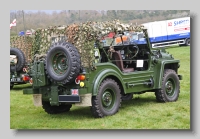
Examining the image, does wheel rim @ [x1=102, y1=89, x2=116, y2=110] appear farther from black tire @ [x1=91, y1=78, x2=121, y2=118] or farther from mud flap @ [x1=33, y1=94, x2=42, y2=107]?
mud flap @ [x1=33, y1=94, x2=42, y2=107]

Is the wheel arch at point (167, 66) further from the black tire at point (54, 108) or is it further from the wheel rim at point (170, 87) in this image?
the black tire at point (54, 108)

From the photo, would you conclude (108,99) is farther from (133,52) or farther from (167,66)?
(167,66)

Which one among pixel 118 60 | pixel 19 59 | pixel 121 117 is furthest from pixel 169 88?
pixel 19 59

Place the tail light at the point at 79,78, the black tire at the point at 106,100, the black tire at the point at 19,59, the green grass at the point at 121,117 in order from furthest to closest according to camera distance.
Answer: the black tire at the point at 19,59 < the black tire at the point at 106,100 < the tail light at the point at 79,78 < the green grass at the point at 121,117

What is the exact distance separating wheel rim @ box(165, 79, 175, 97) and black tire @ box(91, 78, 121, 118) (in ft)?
6.58

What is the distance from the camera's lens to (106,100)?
8891mm

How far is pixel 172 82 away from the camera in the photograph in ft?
35.8

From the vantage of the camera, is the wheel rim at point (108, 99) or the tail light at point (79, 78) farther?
the wheel rim at point (108, 99)

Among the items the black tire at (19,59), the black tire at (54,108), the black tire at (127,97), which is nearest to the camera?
the black tire at (54,108)

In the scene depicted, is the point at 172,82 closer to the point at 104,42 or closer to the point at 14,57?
the point at 104,42

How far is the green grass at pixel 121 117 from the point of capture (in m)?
8.26

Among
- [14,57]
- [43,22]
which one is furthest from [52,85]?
[14,57]

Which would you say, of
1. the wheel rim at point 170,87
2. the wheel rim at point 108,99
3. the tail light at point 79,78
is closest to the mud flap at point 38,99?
the tail light at point 79,78

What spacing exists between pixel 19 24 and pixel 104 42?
209cm
